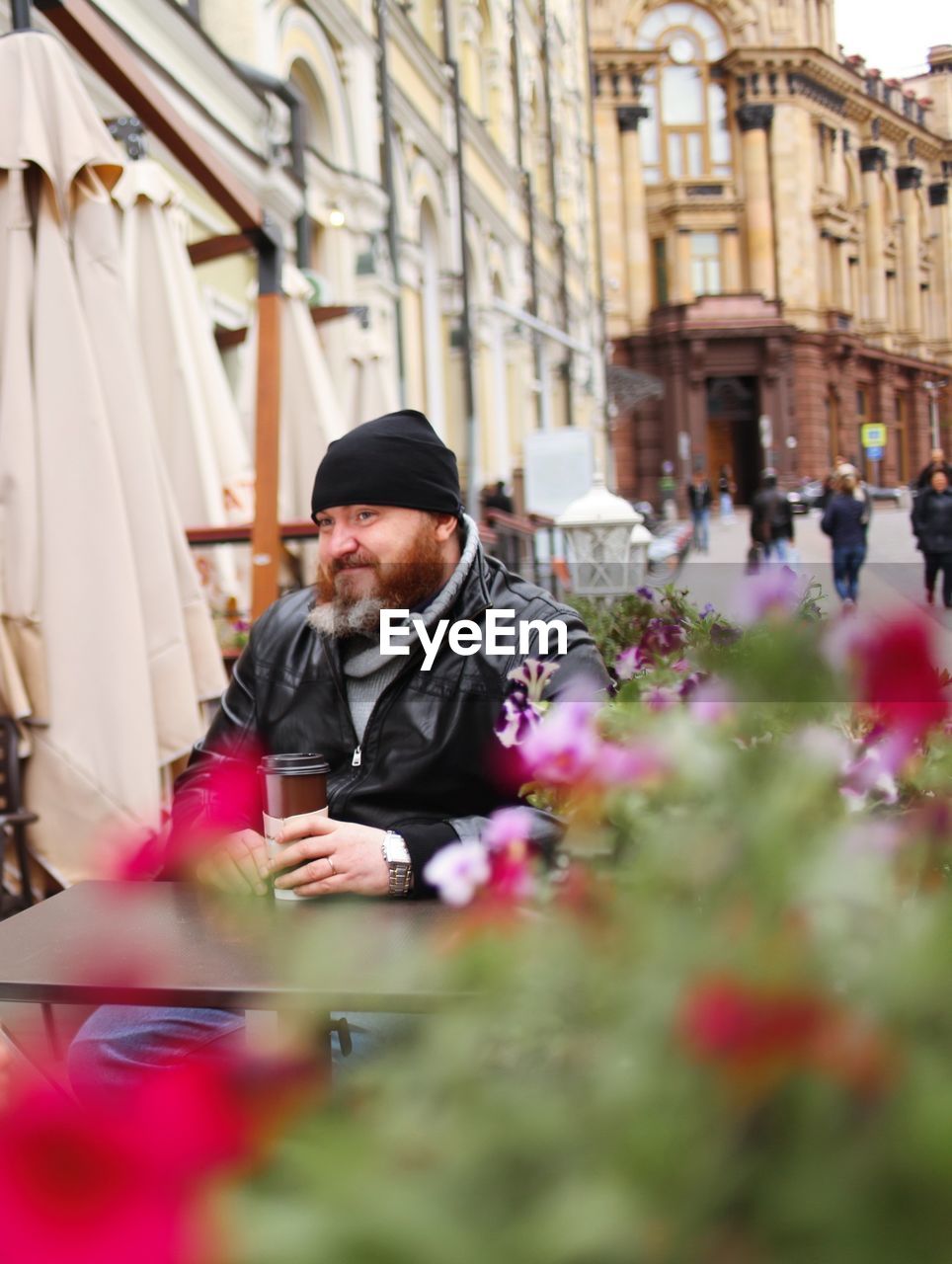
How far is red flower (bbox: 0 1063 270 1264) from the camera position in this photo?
1.49ft

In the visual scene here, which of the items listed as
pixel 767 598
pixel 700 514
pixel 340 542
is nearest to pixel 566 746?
pixel 767 598

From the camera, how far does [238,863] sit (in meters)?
1.77

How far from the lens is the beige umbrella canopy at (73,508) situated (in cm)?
351

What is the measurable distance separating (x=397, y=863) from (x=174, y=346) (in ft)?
13.3

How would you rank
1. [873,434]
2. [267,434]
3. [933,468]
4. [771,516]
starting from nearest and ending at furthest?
1. [267,434]
2. [933,468]
3. [771,516]
4. [873,434]

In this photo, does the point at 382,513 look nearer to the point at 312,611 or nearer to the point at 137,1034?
the point at 312,611

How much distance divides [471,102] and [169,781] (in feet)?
62.8

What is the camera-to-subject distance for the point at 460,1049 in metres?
0.54

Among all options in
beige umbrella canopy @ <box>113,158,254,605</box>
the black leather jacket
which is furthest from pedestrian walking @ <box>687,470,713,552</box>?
the black leather jacket

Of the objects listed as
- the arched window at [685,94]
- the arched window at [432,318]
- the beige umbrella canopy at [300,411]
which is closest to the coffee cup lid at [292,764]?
the beige umbrella canopy at [300,411]

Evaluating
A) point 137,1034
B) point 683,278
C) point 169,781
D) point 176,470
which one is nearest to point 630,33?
point 683,278

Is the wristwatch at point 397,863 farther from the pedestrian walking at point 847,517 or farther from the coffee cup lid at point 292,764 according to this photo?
the pedestrian walking at point 847,517

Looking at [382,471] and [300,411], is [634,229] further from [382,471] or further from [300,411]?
[382,471]

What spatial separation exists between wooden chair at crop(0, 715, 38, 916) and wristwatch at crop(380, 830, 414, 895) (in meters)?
1.80
